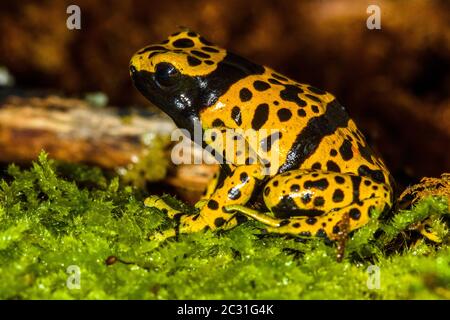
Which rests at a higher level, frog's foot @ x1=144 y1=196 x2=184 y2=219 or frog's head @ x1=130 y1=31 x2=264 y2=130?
frog's head @ x1=130 y1=31 x2=264 y2=130

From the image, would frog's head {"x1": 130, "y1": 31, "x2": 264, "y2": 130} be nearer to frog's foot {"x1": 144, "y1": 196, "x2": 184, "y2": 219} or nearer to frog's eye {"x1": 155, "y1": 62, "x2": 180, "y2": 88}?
frog's eye {"x1": 155, "y1": 62, "x2": 180, "y2": 88}

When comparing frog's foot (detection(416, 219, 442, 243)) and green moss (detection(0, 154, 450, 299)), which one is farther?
frog's foot (detection(416, 219, 442, 243))

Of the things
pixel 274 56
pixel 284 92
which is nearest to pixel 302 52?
pixel 274 56

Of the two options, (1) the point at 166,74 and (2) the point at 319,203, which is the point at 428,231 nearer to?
(2) the point at 319,203

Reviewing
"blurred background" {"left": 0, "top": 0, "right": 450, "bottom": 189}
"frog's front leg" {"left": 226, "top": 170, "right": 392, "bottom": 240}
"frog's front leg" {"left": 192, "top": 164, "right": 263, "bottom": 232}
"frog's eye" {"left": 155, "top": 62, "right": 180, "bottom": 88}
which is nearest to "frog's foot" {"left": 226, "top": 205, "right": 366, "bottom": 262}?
Answer: "frog's front leg" {"left": 226, "top": 170, "right": 392, "bottom": 240}

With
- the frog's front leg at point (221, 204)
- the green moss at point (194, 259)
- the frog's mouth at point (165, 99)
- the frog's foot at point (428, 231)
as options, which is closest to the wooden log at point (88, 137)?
the frog's mouth at point (165, 99)

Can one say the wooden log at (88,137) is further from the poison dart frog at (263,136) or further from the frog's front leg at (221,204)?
the frog's front leg at (221,204)

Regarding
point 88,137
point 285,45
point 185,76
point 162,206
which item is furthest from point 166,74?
point 285,45

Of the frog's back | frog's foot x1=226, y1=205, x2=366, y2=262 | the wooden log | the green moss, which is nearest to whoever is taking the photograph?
the green moss

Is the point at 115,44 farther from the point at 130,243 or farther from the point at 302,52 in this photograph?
the point at 130,243
